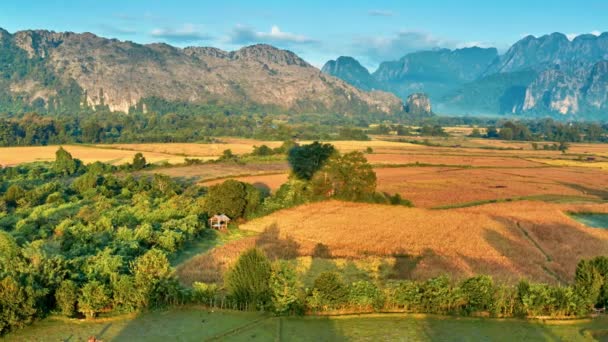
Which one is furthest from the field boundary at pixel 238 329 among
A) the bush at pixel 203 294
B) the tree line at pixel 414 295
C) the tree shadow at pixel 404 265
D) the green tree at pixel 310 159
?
the green tree at pixel 310 159

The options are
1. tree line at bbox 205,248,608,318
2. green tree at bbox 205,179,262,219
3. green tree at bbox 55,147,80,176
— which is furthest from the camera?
green tree at bbox 55,147,80,176

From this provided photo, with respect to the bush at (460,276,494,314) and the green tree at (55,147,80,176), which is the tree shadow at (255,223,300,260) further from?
the green tree at (55,147,80,176)

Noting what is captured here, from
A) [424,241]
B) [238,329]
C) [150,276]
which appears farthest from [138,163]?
[238,329]

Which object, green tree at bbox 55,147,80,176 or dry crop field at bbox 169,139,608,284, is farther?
green tree at bbox 55,147,80,176

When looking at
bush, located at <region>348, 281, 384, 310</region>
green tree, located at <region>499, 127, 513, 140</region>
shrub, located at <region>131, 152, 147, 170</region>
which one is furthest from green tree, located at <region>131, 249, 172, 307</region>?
green tree, located at <region>499, 127, 513, 140</region>

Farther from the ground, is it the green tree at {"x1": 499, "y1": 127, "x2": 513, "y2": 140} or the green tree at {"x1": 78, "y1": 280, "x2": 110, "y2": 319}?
the green tree at {"x1": 499, "y1": 127, "x2": 513, "y2": 140}

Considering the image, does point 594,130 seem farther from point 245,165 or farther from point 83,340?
point 83,340

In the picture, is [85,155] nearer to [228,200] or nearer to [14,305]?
[228,200]

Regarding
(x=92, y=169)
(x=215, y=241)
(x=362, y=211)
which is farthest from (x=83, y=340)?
(x=92, y=169)
